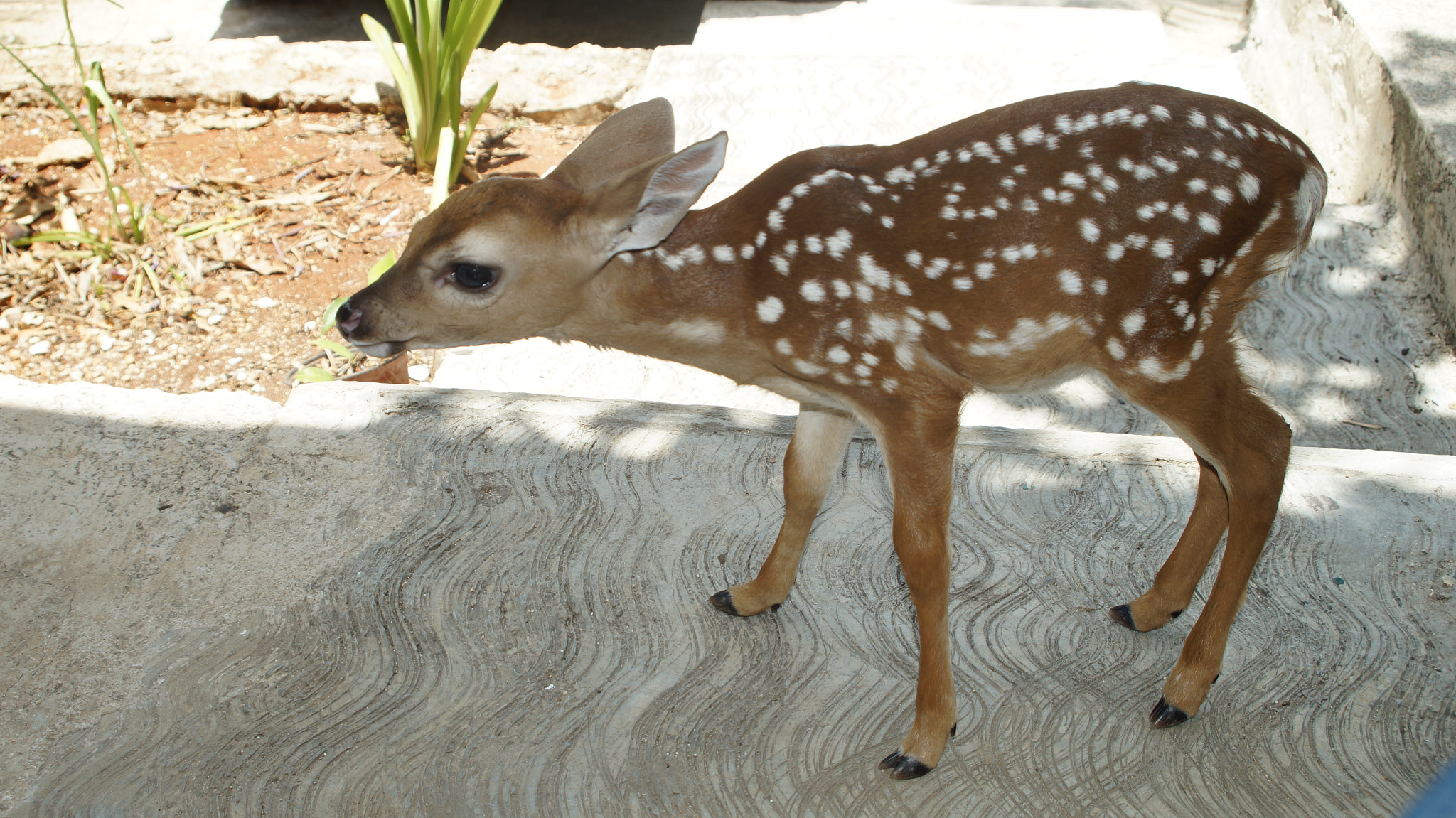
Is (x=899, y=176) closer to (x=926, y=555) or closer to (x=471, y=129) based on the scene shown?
(x=926, y=555)

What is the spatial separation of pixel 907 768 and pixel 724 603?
0.72 metres

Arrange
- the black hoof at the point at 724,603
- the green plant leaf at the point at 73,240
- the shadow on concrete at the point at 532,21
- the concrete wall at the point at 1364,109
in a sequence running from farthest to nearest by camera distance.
A: the shadow on concrete at the point at 532,21, the green plant leaf at the point at 73,240, the concrete wall at the point at 1364,109, the black hoof at the point at 724,603

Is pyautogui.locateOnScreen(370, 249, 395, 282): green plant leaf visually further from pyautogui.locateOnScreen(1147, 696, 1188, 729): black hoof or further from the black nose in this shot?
pyautogui.locateOnScreen(1147, 696, 1188, 729): black hoof

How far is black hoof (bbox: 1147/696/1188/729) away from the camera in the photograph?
264cm

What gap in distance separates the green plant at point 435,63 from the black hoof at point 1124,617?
142 inches

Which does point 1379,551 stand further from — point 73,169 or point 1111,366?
point 73,169

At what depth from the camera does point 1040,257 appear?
240cm

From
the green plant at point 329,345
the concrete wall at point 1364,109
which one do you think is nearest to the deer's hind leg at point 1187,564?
the concrete wall at point 1364,109

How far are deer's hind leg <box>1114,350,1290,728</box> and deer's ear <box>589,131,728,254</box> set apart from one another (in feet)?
3.68

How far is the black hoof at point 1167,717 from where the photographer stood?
8.66 feet

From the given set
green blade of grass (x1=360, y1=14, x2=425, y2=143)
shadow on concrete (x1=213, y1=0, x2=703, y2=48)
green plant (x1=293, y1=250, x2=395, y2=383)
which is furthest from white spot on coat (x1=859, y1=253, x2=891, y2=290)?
shadow on concrete (x1=213, y1=0, x2=703, y2=48)

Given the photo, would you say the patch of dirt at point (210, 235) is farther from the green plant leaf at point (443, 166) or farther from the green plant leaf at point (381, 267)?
the green plant leaf at point (443, 166)

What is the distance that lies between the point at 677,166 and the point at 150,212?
429cm

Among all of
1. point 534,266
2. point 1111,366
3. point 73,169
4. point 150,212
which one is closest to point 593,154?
point 534,266
